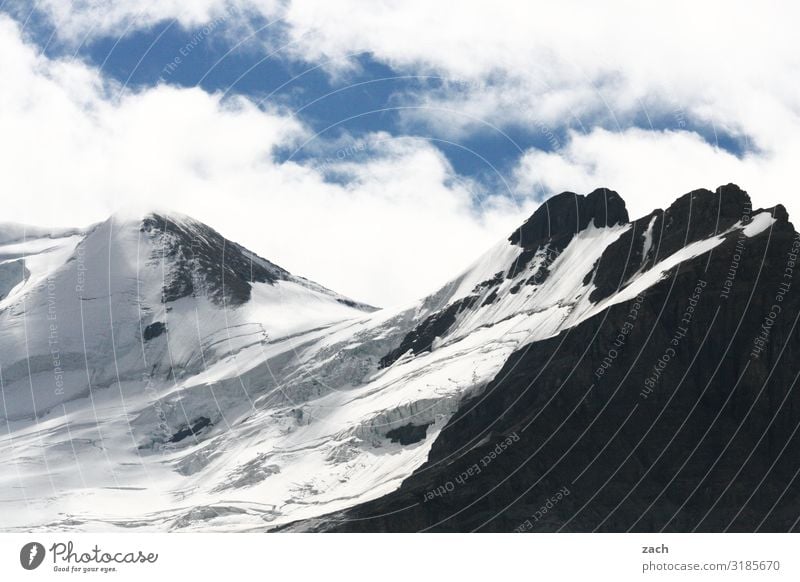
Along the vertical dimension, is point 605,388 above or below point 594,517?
above

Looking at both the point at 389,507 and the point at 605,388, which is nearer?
the point at 389,507

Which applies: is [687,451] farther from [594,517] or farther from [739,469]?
[594,517]

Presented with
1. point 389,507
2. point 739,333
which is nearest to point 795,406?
point 739,333

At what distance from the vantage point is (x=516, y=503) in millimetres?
180000

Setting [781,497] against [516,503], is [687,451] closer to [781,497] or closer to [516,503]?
[781,497]

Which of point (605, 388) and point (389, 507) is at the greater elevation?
point (605, 388)

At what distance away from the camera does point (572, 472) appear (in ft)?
607

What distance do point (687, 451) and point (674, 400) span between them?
916 centimetres

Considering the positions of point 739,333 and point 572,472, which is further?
point 739,333
